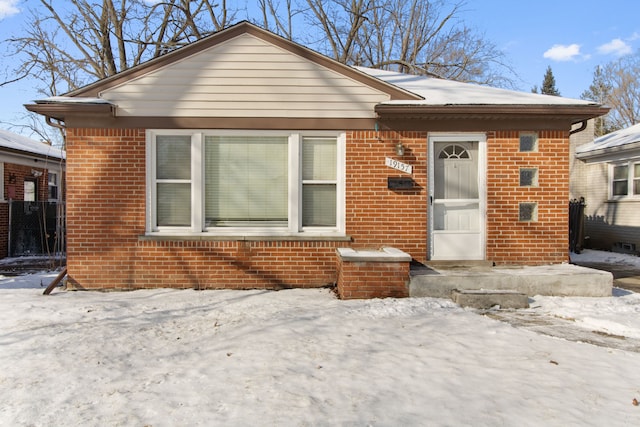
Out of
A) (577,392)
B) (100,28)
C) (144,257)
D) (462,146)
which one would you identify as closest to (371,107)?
(462,146)

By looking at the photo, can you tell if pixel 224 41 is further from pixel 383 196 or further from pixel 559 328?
pixel 559 328

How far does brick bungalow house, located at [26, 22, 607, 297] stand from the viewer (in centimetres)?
670

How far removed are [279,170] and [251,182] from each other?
0.50 metres

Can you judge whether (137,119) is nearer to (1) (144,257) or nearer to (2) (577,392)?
(1) (144,257)

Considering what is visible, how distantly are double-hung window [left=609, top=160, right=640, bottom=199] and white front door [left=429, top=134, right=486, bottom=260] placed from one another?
831 centimetres

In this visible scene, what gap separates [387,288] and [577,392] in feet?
9.74

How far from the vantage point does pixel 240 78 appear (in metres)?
6.77

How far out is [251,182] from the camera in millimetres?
6906

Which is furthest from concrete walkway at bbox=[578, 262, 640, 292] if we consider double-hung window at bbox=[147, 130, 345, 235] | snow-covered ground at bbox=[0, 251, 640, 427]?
double-hung window at bbox=[147, 130, 345, 235]

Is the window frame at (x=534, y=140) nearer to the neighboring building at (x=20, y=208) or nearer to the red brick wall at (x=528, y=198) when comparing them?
the red brick wall at (x=528, y=198)

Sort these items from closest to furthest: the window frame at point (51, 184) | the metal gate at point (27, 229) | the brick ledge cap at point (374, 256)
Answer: the brick ledge cap at point (374, 256) < the metal gate at point (27, 229) < the window frame at point (51, 184)

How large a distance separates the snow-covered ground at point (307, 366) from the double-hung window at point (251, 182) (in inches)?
64.7

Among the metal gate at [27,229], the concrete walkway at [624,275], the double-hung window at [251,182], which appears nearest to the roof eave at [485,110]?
the double-hung window at [251,182]

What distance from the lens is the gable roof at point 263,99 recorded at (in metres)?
6.64
